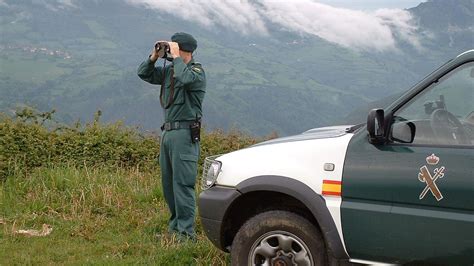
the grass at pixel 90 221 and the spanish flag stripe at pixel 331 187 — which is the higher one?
the spanish flag stripe at pixel 331 187

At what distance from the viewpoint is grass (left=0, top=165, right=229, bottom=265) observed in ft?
17.0

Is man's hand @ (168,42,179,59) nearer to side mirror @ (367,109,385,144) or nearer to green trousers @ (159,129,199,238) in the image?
green trousers @ (159,129,199,238)

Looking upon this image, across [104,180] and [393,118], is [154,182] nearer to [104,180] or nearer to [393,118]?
[104,180]

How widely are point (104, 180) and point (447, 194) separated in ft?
17.2

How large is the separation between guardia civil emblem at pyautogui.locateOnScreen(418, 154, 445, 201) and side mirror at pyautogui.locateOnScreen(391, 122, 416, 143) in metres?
0.20

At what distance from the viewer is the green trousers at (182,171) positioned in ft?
18.7

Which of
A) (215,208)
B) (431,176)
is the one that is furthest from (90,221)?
(431,176)

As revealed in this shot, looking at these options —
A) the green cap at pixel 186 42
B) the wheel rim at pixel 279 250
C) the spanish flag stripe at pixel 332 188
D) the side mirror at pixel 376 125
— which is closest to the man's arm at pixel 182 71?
the green cap at pixel 186 42

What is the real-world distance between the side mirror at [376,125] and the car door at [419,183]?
0.22 feet

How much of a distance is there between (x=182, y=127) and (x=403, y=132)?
261cm

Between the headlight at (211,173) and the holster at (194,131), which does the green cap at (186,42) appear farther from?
the headlight at (211,173)

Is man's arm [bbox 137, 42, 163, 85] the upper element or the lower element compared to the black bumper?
upper

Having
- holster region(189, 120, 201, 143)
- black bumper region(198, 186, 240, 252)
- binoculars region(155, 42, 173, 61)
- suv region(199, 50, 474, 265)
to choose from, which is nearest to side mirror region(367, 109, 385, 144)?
suv region(199, 50, 474, 265)

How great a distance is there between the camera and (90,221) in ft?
20.8
